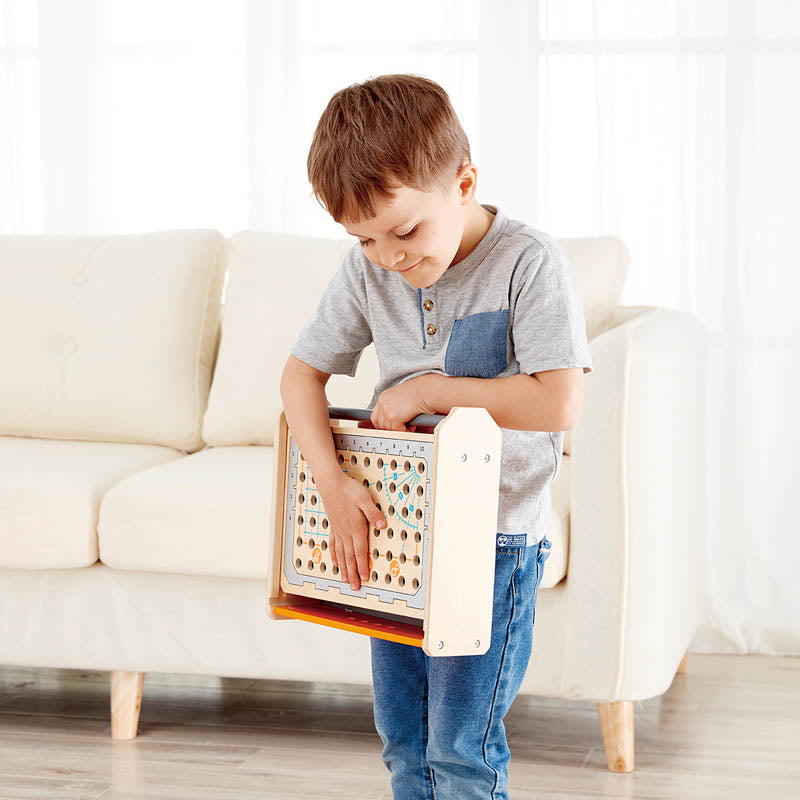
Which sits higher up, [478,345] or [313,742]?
[478,345]

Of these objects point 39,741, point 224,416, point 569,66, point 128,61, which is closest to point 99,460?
point 224,416

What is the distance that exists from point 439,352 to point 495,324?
Answer: 0.21ft

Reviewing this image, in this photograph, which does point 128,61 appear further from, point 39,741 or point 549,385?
point 549,385

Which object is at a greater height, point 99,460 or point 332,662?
point 99,460

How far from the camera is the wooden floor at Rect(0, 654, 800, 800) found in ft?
5.19

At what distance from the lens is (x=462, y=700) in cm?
100

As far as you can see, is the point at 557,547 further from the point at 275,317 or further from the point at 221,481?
the point at 275,317

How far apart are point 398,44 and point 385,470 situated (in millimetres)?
1694

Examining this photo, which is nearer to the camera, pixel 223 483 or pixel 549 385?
pixel 549 385

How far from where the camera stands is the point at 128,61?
2564 millimetres

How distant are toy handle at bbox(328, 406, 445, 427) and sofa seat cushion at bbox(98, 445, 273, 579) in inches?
22.9

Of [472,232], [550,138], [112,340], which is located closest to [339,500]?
[472,232]

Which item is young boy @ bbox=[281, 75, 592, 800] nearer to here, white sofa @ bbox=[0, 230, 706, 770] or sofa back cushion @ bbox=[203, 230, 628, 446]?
white sofa @ bbox=[0, 230, 706, 770]

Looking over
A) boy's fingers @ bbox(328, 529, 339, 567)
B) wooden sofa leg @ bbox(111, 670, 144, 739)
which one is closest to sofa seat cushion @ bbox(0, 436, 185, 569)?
wooden sofa leg @ bbox(111, 670, 144, 739)
